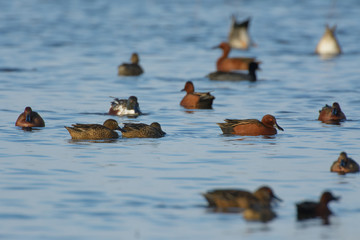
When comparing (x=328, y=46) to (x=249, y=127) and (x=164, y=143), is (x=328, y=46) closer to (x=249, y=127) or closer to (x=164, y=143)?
(x=249, y=127)

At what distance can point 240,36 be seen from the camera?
42156 millimetres

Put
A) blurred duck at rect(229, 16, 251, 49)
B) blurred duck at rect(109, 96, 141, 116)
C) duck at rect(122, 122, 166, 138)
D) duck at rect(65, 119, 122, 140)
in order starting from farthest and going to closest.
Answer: blurred duck at rect(229, 16, 251, 49), blurred duck at rect(109, 96, 141, 116), duck at rect(122, 122, 166, 138), duck at rect(65, 119, 122, 140)

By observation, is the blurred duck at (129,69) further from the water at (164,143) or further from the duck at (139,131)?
the duck at (139,131)

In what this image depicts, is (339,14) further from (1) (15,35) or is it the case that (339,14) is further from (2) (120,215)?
(2) (120,215)

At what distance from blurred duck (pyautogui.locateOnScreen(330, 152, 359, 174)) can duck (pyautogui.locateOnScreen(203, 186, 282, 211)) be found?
92.1 inches

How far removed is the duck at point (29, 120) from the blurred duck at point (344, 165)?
271 inches

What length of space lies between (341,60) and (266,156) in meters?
21.4

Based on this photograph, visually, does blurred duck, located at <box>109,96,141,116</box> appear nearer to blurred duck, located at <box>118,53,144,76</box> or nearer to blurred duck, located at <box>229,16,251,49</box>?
blurred duck, located at <box>118,53,144,76</box>

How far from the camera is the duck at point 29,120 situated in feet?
56.3

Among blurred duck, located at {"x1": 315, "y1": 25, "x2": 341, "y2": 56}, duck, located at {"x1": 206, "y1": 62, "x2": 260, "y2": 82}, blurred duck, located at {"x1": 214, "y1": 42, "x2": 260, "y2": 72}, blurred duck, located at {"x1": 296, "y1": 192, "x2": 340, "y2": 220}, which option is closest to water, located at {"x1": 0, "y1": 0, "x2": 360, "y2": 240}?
blurred duck, located at {"x1": 296, "y1": 192, "x2": 340, "y2": 220}

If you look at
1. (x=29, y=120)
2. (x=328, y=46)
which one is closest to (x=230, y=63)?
(x=328, y=46)

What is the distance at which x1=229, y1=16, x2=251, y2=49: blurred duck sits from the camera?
41.9 m

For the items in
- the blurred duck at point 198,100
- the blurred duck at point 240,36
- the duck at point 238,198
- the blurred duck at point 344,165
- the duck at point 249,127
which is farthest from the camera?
the blurred duck at point 240,36

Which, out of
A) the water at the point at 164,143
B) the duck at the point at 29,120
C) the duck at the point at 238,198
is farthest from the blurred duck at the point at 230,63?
the duck at the point at 238,198
